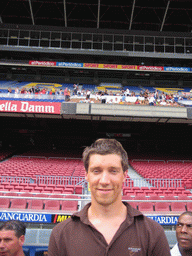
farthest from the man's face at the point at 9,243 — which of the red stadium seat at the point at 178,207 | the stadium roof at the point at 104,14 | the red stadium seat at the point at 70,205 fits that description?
the stadium roof at the point at 104,14

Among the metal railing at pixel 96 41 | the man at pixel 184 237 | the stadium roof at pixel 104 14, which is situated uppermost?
the stadium roof at pixel 104 14

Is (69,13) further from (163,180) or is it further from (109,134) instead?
(163,180)

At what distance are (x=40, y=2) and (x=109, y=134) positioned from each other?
18.3 metres

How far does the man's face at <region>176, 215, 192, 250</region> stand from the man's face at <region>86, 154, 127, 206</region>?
4.64ft

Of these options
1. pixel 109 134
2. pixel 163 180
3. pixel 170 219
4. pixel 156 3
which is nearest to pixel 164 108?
pixel 163 180

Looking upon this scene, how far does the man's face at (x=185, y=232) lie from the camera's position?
7.18 feet

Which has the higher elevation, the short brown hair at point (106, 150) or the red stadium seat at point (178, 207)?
the short brown hair at point (106, 150)

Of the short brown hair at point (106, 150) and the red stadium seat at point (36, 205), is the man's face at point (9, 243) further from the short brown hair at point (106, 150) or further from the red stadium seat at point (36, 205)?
the red stadium seat at point (36, 205)

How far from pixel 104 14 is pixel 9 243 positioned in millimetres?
26723

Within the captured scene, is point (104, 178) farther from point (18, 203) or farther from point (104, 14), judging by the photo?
point (104, 14)

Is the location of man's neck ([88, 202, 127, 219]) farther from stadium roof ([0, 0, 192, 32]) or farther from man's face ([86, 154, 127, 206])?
stadium roof ([0, 0, 192, 32])

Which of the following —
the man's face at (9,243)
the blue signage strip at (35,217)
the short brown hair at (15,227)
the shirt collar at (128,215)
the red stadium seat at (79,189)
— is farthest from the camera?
the red stadium seat at (79,189)

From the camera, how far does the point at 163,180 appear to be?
10.6 meters

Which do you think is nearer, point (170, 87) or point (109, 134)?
point (109, 134)
